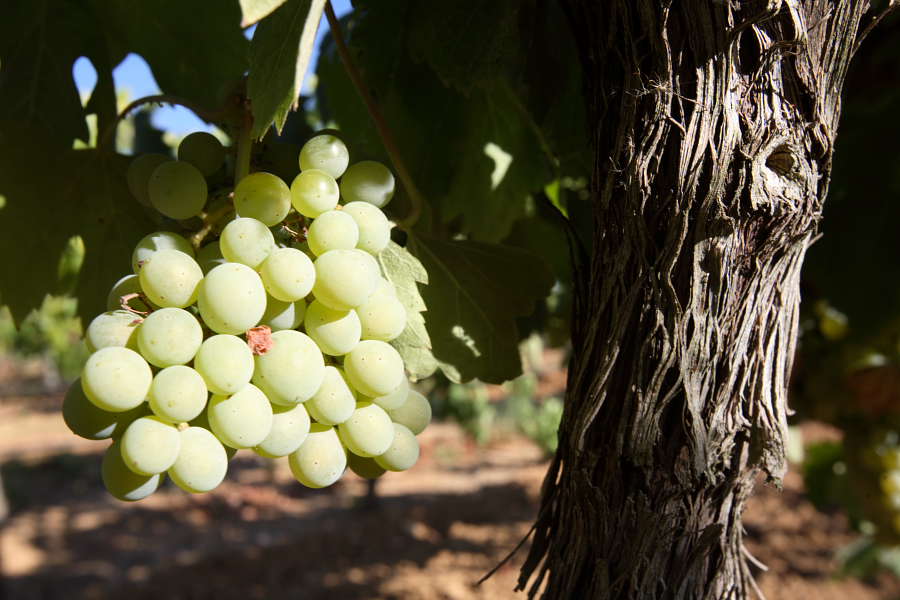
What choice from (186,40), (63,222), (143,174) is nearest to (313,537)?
(63,222)

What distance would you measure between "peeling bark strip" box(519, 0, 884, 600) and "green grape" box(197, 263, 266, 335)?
26 centimetres

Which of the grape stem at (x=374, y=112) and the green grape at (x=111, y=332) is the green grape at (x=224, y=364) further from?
the grape stem at (x=374, y=112)

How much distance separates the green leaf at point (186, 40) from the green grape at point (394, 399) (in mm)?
419

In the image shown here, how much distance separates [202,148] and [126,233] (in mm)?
211

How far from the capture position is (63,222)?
83 centimetres

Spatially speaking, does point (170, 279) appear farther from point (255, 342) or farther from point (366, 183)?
point (366, 183)

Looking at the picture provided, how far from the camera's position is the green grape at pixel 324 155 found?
58 cm

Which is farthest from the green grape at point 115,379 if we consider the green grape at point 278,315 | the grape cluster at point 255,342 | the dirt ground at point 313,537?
the dirt ground at point 313,537

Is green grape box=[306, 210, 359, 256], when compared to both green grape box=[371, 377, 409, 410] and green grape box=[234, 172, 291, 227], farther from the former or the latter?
green grape box=[371, 377, 409, 410]

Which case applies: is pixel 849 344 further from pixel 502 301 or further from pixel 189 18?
pixel 189 18

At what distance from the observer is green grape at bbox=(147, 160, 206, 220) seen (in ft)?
1.88

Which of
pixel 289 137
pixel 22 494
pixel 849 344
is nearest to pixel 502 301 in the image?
pixel 289 137

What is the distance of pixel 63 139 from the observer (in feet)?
2.71

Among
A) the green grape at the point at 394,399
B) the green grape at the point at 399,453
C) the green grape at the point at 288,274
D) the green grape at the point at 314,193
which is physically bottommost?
the green grape at the point at 399,453
